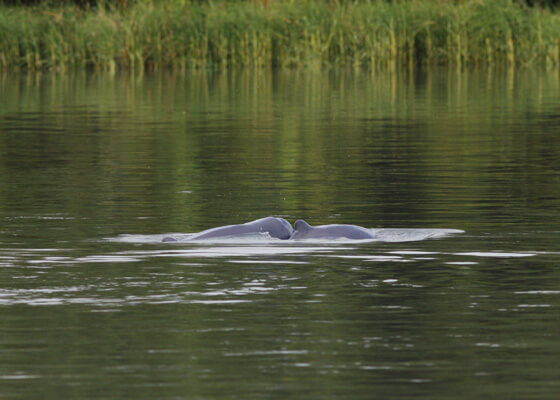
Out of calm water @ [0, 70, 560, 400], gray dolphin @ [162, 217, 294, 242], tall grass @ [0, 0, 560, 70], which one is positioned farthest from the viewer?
tall grass @ [0, 0, 560, 70]

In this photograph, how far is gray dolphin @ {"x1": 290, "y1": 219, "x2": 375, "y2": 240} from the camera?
1255cm

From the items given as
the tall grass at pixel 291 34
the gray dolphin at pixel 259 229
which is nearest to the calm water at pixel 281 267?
the gray dolphin at pixel 259 229

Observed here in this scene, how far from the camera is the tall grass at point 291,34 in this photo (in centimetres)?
4141

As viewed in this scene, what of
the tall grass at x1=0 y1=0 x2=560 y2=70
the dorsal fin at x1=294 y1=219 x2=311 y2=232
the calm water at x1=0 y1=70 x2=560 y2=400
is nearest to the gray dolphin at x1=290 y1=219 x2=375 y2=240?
the dorsal fin at x1=294 y1=219 x2=311 y2=232

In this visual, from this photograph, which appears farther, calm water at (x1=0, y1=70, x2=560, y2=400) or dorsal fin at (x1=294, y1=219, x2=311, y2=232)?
dorsal fin at (x1=294, y1=219, x2=311, y2=232)

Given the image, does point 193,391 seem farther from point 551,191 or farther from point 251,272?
point 551,191

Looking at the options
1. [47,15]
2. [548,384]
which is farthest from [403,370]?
[47,15]

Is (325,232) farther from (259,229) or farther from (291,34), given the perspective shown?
(291,34)

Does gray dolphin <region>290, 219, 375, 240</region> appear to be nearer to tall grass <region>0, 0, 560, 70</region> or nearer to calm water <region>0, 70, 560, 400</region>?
calm water <region>0, 70, 560, 400</region>

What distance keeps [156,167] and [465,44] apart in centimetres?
2314

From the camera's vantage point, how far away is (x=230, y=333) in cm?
849

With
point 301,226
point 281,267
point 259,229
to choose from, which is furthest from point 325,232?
point 281,267

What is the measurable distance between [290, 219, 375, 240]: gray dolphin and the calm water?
0.20 metres

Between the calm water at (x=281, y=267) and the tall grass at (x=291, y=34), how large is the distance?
15229 mm
